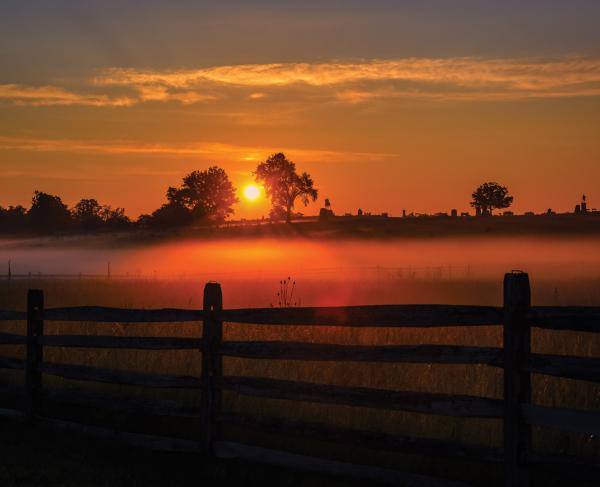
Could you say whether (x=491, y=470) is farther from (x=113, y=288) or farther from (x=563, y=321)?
(x=113, y=288)

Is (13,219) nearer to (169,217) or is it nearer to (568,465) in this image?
(169,217)

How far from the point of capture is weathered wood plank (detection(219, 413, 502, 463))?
9.04 metres

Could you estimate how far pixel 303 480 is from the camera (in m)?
10.1

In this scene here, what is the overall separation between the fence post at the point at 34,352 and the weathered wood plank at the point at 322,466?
3646mm

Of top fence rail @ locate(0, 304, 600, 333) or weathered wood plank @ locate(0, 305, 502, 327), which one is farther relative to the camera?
weathered wood plank @ locate(0, 305, 502, 327)

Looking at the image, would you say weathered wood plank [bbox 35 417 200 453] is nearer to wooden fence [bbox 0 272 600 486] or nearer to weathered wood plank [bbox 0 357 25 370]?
wooden fence [bbox 0 272 600 486]

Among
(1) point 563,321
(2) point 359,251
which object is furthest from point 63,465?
(2) point 359,251

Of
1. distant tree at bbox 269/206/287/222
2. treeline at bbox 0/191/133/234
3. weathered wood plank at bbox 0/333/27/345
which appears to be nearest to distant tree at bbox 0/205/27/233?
treeline at bbox 0/191/133/234

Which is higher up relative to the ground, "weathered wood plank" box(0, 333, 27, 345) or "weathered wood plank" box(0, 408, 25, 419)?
"weathered wood plank" box(0, 333, 27, 345)

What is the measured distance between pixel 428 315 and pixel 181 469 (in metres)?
3.56

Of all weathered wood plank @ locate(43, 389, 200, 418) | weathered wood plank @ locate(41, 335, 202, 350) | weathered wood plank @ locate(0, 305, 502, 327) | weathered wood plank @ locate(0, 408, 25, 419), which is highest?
weathered wood plank @ locate(0, 305, 502, 327)

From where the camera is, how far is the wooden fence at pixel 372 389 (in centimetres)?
856

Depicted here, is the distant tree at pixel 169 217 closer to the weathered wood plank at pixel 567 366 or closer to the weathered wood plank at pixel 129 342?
the weathered wood plank at pixel 129 342

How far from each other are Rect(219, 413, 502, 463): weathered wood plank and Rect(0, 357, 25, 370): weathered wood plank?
4.07 metres
